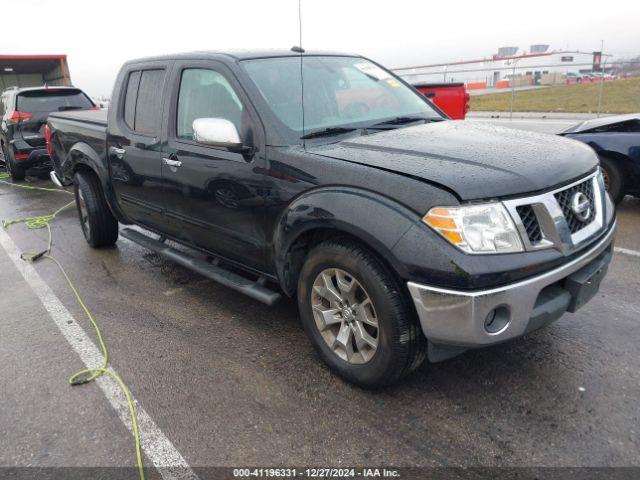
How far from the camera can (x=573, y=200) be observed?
2625 mm

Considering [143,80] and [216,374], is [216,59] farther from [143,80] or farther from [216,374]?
[216,374]

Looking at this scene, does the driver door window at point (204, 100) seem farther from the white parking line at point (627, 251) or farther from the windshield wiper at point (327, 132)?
the white parking line at point (627, 251)

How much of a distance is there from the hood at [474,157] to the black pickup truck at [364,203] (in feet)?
0.04

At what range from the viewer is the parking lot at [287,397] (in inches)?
95.7

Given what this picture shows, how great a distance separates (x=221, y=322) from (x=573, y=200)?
243 centimetres

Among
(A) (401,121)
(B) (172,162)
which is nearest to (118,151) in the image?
(B) (172,162)

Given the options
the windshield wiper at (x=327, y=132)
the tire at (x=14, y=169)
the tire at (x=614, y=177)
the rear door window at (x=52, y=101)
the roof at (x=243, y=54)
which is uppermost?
the roof at (x=243, y=54)

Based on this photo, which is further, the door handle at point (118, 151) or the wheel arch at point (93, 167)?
the wheel arch at point (93, 167)

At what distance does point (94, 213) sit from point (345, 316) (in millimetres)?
3587

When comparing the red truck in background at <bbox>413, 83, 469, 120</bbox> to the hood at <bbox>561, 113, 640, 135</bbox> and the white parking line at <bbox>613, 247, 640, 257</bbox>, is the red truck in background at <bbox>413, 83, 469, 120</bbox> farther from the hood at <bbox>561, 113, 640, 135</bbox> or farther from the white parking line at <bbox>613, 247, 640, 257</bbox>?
the white parking line at <bbox>613, 247, 640, 257</bbox>

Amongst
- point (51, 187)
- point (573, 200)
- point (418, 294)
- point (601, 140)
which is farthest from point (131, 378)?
point (51, 187)

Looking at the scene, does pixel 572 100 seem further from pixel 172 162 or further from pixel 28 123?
pixel 172 162

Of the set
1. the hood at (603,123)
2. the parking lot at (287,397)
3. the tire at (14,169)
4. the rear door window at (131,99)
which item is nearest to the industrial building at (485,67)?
the tire at (14,169)

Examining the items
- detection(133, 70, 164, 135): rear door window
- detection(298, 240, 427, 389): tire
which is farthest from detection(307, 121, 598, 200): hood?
detection(133, 70, 164, 135): rear door window
